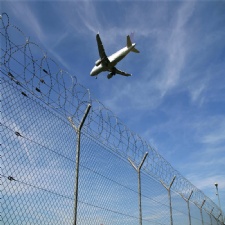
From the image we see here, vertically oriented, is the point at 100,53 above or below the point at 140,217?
above

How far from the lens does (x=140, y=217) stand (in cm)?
921

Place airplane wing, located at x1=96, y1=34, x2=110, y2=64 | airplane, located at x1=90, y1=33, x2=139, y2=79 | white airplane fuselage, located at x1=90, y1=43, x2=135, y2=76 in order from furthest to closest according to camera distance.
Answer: white airplane fuselage, located at x1=90, y1=43, x2=135, y2=76 → airplane, located at x1=90, y1=33, x2=139, y2=79 → airplane wing, located at x1=96, y1=34, x2=110, y2=64

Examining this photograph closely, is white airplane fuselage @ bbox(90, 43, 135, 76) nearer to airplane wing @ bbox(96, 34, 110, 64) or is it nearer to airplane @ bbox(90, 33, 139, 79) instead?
airplane @ bbox(90, 33, 139, 79)

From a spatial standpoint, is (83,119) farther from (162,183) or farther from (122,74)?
(122,74)

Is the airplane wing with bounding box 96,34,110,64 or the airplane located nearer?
the airplane wing with bounding box 96,34,110,64

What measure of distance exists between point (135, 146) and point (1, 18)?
5460 millimetres

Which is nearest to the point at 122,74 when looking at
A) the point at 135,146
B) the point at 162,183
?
the point at 162,183

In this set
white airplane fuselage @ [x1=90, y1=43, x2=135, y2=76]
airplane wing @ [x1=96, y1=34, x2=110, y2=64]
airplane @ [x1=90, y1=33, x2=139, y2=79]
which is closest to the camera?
airplane wing @ [x1=96, y1=34, x2=110, y2=64]

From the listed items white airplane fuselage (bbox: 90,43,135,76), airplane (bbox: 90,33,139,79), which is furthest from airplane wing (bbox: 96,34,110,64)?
white airplane fuselage (bbox: 90,43,135,76)

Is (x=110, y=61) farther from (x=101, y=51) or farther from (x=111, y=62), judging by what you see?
(x=101, y=51)

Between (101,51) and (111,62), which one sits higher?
(111,62)

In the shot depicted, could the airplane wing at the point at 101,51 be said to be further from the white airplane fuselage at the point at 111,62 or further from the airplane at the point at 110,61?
the white airplane fuselage at the point at 111,62

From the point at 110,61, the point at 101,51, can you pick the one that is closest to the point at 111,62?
the point at 110,61

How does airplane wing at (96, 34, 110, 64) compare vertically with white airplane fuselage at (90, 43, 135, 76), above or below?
below
